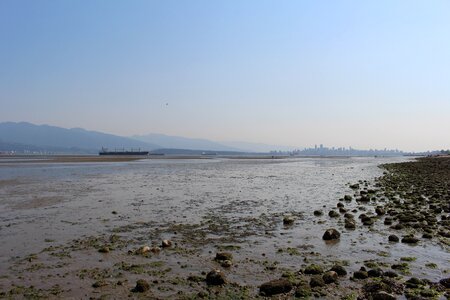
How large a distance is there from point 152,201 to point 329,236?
1311 centimetres

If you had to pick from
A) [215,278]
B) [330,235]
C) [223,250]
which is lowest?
[223,250]

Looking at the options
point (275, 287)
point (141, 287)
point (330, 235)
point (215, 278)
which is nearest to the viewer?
point (275, 287)

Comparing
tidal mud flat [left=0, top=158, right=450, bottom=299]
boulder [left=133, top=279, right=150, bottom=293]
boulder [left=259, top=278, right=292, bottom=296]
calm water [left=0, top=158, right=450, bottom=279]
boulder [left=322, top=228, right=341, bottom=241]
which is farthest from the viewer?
boulder [left=322, top=228, right=341, bottom=241]

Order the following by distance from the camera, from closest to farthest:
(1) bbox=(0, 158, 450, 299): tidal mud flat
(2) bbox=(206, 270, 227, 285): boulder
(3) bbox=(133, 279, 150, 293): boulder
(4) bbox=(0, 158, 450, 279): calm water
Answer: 1. (3) bbox=(133, 279, 150, 293): boulder
2. (1) bbox=(0, 158, 450, 299): tidal mud flat
3. (2) bbox=(206, 270, 227, 285): boulder
4. (4) bbox=(0, 158, 450, 279): calm water

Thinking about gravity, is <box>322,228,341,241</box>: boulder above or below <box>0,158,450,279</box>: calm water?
above

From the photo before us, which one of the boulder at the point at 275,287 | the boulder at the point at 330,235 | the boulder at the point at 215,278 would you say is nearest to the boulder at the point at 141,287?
the boulder at the point at 215,278

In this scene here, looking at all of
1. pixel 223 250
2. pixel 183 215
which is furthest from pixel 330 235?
pixel 183 215

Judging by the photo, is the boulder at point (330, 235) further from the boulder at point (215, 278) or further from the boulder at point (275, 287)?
the boulder at point (215, 278)

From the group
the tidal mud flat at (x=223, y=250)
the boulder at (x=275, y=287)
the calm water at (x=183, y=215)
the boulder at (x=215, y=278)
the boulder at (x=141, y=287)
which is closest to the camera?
the boulder at (x=275, y=287)

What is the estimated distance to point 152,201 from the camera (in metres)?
23.6

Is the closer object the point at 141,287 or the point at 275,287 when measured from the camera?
the point at 275,287

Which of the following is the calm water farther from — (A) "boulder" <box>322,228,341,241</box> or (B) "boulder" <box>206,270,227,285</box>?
(B) "boulder" <box>206,270,227,285</box>

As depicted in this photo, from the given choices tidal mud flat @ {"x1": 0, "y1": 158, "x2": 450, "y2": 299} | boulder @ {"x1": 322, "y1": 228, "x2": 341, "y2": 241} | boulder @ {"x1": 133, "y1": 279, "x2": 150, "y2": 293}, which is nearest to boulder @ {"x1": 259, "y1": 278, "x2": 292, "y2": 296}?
tidal mud flat @ {"x1": 0, "y1": 158, "x2": 450, "y2": 299}

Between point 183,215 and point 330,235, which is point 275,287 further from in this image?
point 183,215
